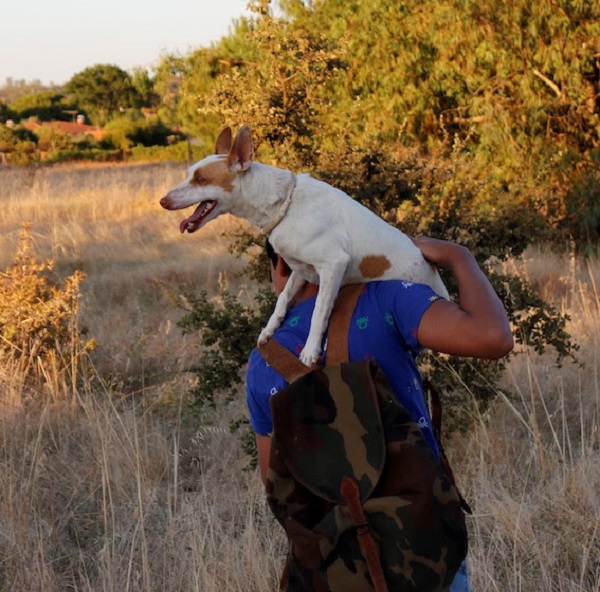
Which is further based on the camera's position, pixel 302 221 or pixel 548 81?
pixel 548 81

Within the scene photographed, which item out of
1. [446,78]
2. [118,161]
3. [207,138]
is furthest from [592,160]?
[118,161]

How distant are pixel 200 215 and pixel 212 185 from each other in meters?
0.08

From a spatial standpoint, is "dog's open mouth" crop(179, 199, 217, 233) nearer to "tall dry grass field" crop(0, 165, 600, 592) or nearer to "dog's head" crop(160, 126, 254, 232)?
"dog's head" crop(160, 126, 254, 232)

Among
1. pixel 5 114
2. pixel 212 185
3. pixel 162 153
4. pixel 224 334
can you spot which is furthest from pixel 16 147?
pixel 212 185

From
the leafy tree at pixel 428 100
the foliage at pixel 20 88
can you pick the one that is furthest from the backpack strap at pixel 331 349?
the foliage at pixel 20 88

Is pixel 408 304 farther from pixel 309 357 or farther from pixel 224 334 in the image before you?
pixel 224 334

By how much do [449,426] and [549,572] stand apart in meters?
1.39

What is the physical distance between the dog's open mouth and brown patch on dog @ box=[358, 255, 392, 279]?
40cm

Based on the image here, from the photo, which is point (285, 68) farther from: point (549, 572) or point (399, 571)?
point (399, 571)

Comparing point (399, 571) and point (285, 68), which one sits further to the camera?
point (285, 68)

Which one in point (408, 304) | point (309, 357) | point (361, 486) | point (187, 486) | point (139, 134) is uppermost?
point (408, 304)

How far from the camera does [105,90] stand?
6131 centimetres

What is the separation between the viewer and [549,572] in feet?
10.5

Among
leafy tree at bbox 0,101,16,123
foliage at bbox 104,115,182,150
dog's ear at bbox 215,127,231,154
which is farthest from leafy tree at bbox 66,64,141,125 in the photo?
dog's ear at bbox 215,127,231,154
